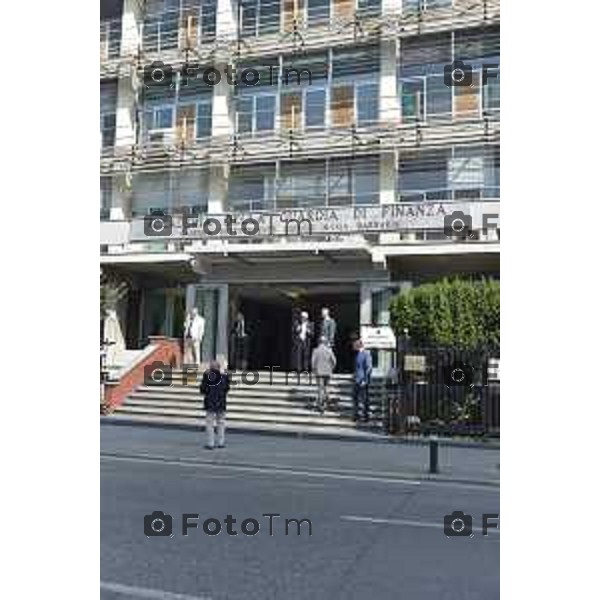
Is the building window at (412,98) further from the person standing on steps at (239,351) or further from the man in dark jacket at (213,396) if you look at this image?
the man in dark jacket at (213,396)

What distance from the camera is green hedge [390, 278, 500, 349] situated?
19.2 metres

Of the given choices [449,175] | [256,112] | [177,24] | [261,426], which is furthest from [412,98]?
[261,426]

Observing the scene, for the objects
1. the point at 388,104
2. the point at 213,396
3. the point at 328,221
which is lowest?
the point at 213,396

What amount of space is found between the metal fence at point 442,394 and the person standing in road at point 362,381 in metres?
0.51

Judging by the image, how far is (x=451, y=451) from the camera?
15.5 m

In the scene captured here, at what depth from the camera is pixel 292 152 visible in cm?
2820

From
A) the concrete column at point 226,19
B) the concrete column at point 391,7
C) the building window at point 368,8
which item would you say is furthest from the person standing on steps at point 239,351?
the concrete column at point 391,7

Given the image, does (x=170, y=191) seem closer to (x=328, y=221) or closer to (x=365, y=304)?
(x=328, y=221)

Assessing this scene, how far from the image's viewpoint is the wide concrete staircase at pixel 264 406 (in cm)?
1878

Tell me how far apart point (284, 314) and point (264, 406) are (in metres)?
12.2

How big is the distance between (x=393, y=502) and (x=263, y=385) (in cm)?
1325

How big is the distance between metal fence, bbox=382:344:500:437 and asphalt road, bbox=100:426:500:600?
4.61 metres

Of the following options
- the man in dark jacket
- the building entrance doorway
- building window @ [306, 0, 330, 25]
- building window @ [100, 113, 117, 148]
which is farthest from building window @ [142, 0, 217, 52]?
the man in dark jacket
